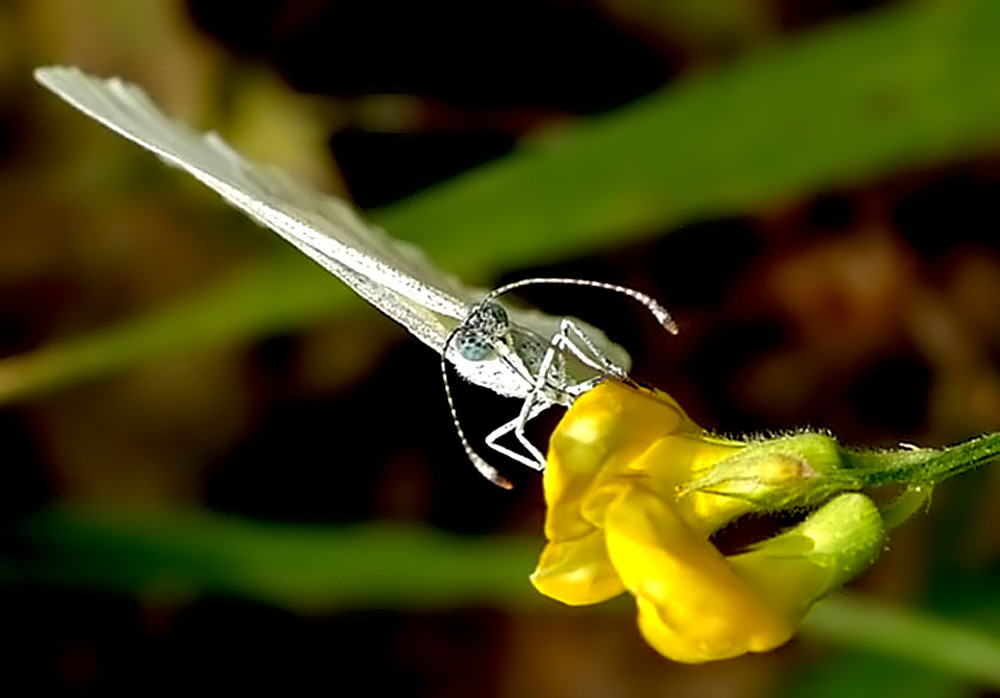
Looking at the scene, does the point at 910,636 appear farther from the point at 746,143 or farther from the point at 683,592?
the point at 683,592

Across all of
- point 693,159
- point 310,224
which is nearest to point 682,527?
point 310,224

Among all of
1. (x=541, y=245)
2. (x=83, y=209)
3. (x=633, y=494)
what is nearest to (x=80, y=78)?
(x=633, y=494)

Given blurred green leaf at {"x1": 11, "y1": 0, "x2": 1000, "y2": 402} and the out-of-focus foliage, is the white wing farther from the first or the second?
A: the out-of-focus foliage

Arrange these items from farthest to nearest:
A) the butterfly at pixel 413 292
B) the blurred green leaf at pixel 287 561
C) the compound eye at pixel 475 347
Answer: the blurred green leaf at pixel 287 561
the compound eye at pixel 475 347
the butterfly at pixel 413 292

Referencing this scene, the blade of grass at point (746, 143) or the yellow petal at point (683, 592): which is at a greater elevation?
the blade of grass at point (746, 143)

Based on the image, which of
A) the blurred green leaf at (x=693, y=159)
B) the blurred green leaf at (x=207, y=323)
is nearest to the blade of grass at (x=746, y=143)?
the blurred green leaf at (x=693, y=159)

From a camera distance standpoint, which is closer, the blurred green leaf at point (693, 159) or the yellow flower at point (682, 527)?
the yellow flower at point (682, 527)

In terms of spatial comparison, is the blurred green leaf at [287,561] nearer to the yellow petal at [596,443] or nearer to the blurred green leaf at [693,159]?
the blurred green leaf at [693,159]
